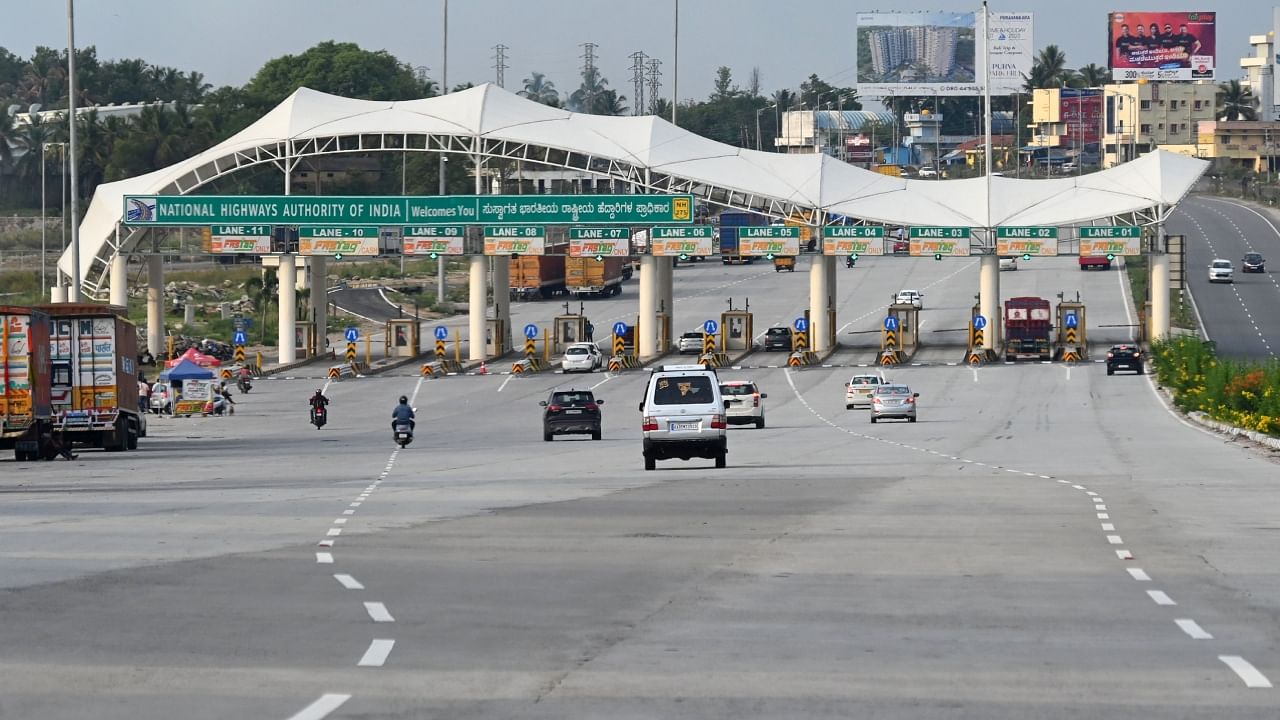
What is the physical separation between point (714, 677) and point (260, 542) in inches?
361

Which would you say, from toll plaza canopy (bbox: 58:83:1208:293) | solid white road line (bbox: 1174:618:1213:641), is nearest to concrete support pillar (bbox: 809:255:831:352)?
toll plaza canopy (bbox: 58:83:1208:293)

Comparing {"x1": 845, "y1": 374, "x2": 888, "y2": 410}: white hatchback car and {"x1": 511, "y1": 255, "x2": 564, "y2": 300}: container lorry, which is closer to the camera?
{"x1": 845, "y1": 374, "x2": 888, "y2": 410}: white hatchback car

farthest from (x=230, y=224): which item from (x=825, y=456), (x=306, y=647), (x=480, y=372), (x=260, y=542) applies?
(x=306, y=647)

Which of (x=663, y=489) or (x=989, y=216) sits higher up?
(x=989, y=216)

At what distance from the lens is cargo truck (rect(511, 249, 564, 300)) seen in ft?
393

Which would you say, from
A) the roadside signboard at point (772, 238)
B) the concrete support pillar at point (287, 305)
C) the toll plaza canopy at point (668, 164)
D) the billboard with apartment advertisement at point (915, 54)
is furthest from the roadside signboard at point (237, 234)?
the billboard with apartment advertisement at point (915, 54)

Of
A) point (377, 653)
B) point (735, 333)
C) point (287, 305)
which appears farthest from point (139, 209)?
point (377, 653)

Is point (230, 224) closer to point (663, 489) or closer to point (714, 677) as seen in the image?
point (663, 489)

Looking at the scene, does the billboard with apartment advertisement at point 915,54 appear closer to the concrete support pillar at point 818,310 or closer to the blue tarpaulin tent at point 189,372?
the concrete support pillar at point 818,310

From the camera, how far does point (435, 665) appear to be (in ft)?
36.5

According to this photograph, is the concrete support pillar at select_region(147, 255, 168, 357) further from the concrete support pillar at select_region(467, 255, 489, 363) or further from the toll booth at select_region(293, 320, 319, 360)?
the concrete support pillar at select_region(467, 255, 489, 363)

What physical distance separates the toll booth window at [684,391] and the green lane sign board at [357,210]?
2022 inches

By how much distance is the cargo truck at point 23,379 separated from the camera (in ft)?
122

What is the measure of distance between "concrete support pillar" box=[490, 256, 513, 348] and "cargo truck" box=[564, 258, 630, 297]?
2809 centimetres
